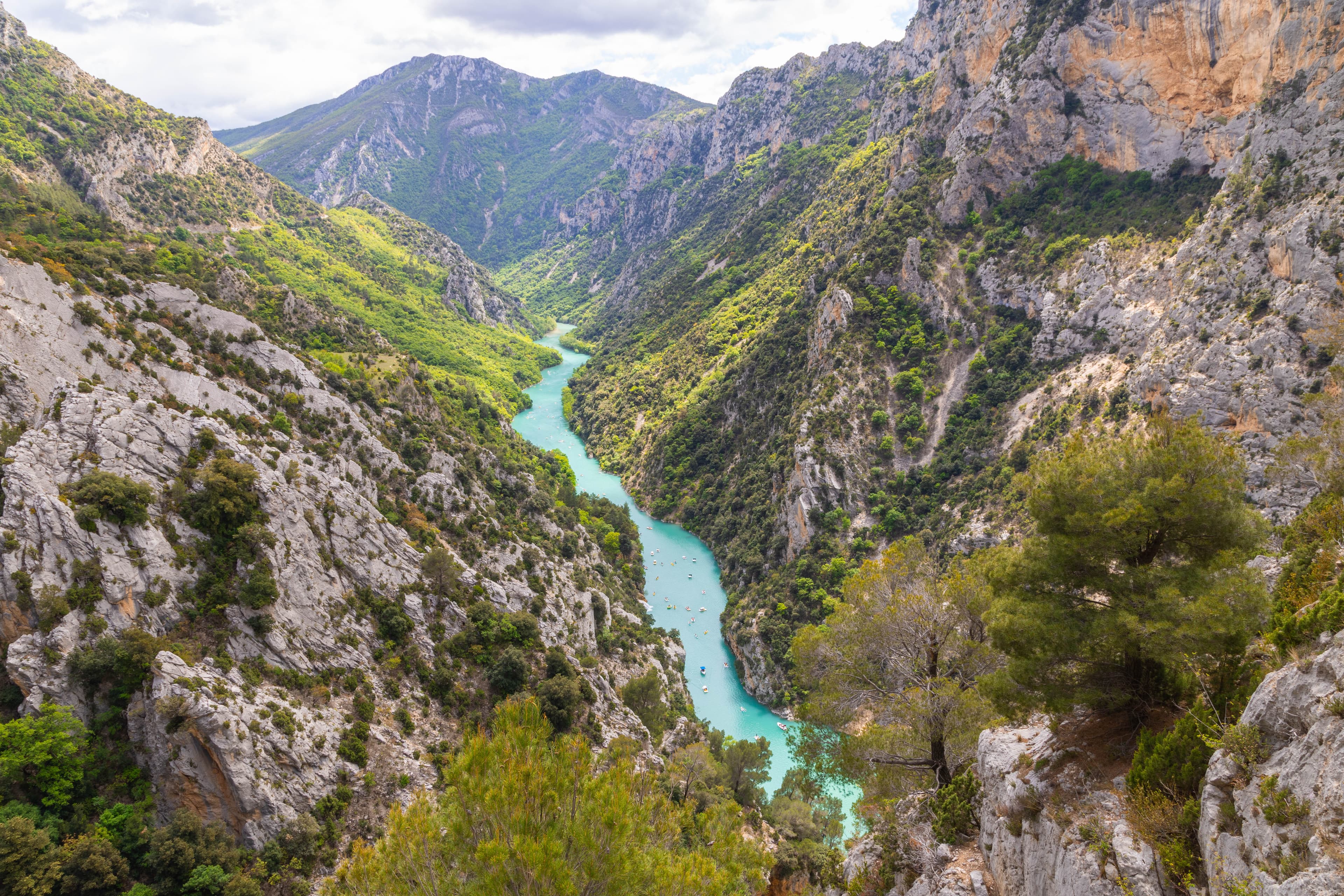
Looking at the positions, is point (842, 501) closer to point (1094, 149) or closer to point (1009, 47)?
point (1094, 149)

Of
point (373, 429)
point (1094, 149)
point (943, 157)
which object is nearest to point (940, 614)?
point (373, 429)

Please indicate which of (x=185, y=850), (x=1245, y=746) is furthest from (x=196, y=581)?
(x=1245, y=746)

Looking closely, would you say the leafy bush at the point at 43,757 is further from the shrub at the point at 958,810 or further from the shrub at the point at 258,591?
the shrub at the point at 958,810

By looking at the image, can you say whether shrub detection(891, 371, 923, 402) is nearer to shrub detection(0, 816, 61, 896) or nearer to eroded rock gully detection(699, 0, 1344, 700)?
eroded rock gully detection(699, 0, 1344, 700)

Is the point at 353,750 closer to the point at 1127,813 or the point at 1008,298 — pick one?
the point at 1127,813

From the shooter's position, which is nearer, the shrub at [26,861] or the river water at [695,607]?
the shrub at [26,861]

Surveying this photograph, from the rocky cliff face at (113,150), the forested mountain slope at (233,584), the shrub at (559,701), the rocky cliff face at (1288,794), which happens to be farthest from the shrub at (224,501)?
the rocky cliff face at (113,150)
